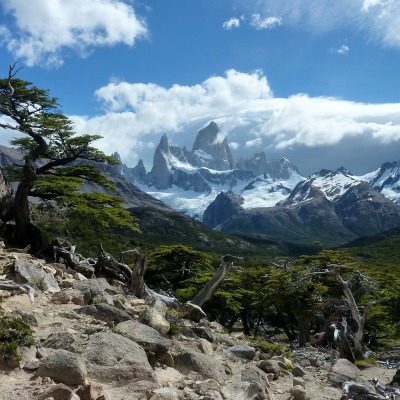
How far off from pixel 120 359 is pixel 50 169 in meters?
19.7

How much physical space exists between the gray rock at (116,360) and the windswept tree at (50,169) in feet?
45.8

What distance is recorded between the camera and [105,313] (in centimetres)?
1286

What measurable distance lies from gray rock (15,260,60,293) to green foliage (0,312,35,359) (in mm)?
4114

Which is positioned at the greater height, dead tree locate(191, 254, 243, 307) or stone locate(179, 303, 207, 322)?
dead tree locate(191, 254, 243, 307)

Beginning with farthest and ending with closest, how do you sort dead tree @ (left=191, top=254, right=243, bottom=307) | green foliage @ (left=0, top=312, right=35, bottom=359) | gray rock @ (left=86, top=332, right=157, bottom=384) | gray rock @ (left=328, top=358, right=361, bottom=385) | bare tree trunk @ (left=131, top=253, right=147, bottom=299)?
dead tree @ (left=191, top=254, right=243, bottom=307) < bare tree trunk @ (left=131, top=253, right=147, bottom=299) < gray rock @ (left=328, top=358, right=361, bottom=385) < gray rock @ (left=86, top=332, right=157, bottom=384) < green foliage @ (left=0, top=312, right=35, bottom=359)

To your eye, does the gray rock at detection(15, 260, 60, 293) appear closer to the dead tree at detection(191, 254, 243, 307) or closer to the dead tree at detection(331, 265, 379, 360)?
the dead tree at detection(191, 254, 243, 307)

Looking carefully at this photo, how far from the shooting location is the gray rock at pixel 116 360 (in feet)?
30.4

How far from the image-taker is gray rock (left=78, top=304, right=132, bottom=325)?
1273 centimetres

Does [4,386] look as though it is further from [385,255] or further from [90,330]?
[385,255]

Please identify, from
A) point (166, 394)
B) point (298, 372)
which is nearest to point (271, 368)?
point (298, 372)

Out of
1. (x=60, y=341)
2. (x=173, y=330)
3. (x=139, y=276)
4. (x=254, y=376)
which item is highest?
(x=139, y=276)

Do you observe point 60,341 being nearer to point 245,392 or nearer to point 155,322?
point 155,322

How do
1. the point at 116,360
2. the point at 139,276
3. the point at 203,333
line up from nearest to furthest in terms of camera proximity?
1. the point at 116,360
2. the point at 203,333
3. the point at 139,276

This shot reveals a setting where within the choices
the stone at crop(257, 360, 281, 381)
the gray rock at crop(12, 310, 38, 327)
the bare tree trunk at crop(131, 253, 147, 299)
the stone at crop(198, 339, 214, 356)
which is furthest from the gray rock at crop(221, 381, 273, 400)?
the bare tree trunk at crop(131, 253, 147, 299)
